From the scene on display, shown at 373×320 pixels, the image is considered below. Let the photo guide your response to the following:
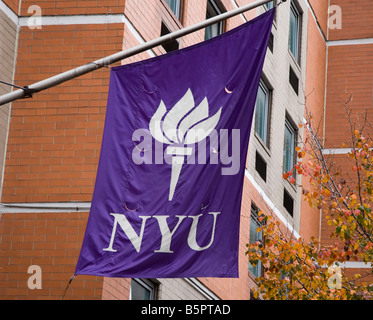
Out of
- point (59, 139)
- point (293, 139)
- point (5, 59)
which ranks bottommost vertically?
point (59, 139)

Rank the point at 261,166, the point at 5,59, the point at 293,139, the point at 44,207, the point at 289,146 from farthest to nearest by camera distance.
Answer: the point at 293,139
the point at 289,146
the point at 261,166
the point at 5,59
the point at 44,207

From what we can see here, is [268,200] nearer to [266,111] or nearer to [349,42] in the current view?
[266,111]

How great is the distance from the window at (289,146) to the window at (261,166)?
7.75ft

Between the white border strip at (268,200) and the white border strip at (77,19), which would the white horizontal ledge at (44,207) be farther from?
the white border strip at (268,200)

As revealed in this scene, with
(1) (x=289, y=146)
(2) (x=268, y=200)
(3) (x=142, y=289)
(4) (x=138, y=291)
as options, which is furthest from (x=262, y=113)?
(4) (x=138, y=291)

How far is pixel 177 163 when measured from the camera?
29.6 feet

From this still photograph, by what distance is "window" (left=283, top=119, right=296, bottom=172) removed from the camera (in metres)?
24.8

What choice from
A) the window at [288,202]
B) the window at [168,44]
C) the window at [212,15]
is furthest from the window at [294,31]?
the window at [168,44]

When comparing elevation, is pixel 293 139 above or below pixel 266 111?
above

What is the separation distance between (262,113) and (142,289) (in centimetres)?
858

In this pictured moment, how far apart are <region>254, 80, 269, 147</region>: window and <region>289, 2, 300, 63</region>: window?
3.56 metres

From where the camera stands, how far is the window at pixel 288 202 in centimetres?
2423

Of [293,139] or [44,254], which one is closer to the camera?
[44,254]
